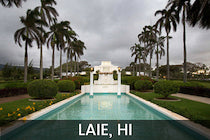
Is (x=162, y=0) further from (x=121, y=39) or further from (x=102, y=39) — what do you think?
(x=102, y=39)

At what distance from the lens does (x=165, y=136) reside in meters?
3.83

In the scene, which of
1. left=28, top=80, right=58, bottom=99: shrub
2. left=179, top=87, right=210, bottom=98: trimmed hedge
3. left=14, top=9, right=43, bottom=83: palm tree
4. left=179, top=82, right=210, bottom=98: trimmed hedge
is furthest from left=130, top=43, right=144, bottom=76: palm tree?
left=28, top=80, right=58, bottom=99: shrub

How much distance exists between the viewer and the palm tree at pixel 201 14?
6.50 metres

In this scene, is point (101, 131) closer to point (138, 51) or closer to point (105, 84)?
point (105, 84)

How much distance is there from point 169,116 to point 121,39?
2480 cm

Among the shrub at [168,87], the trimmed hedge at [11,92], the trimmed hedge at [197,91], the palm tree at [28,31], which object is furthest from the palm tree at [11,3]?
the trimmed hedge at [197,91]

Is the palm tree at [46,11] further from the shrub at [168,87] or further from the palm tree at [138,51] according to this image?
the palm tree at [138,51]

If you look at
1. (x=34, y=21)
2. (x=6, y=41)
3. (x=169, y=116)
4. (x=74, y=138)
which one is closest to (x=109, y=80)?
(x=34, y=21)

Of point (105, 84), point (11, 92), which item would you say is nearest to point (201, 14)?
point (11, 92)

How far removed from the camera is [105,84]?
20.8m

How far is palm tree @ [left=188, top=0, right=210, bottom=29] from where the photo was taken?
6497 millimetres

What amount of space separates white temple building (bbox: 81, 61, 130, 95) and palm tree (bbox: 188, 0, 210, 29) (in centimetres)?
741

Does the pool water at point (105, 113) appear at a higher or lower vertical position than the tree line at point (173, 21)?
lower

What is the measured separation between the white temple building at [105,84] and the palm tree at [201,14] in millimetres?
7407
